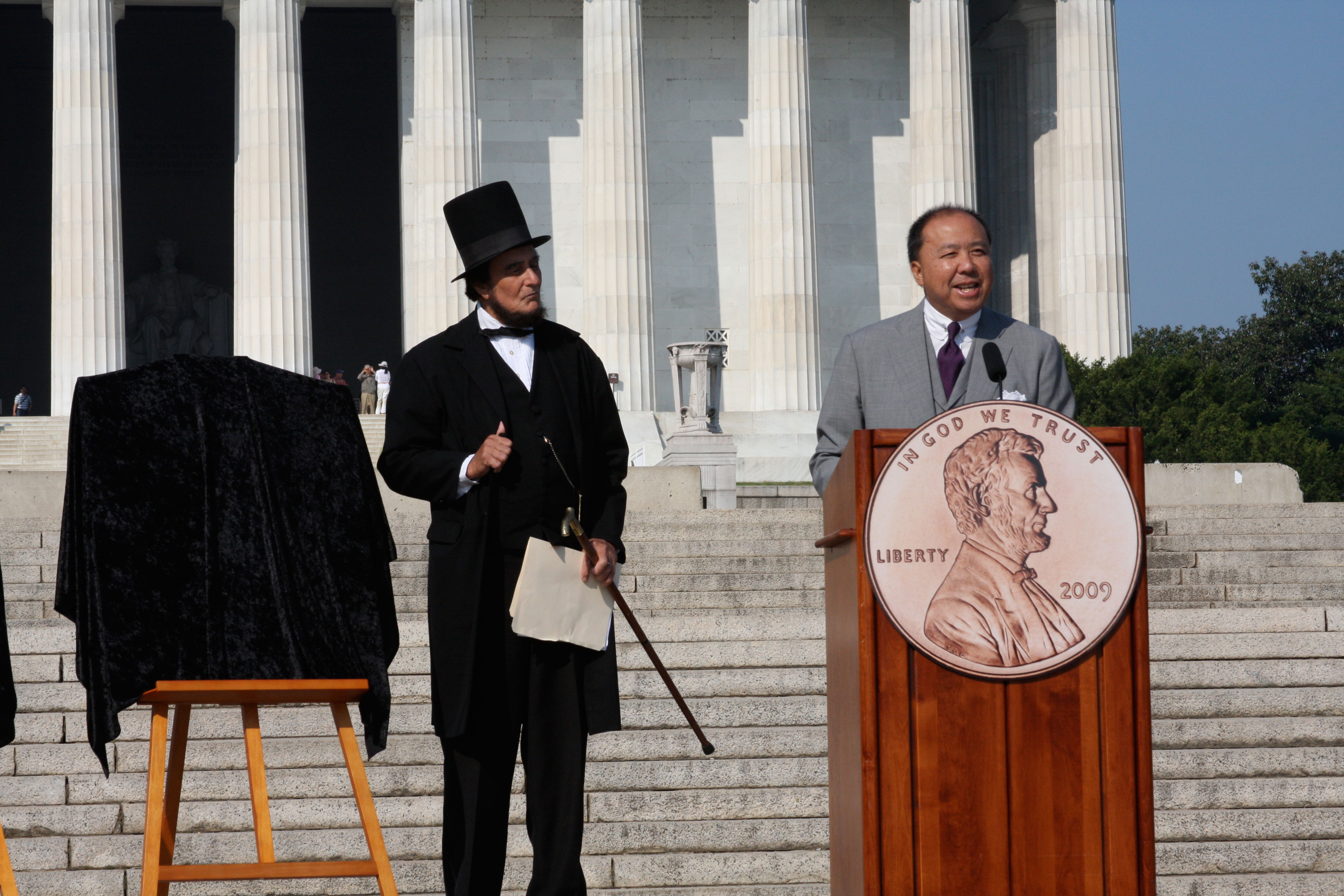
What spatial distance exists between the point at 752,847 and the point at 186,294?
2039 inches

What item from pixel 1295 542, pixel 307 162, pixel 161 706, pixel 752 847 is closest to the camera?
pixel 161 706

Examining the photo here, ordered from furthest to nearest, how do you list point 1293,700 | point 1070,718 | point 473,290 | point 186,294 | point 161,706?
point 186,294, point 1293,700, point 473,290, point 161,706, point 1070,718

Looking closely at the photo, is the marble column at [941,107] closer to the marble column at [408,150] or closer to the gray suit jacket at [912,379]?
the marble column at [408,150]

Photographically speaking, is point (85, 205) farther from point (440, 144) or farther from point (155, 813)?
point (155, 813)

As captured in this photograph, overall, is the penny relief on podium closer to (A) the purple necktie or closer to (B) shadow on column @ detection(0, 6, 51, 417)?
(A) the purple necktie

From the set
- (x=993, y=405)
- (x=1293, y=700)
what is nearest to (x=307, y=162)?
(x=1293, y=700)

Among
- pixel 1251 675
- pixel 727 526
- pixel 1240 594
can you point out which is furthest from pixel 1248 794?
pixel 727 526

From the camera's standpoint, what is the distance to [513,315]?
22.2ft

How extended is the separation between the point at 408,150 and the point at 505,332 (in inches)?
1629

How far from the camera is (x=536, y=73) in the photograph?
4844cm

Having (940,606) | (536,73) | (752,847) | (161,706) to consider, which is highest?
(536,73)

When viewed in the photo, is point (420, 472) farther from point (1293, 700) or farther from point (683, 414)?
point (683, 414)

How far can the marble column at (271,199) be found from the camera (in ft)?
139

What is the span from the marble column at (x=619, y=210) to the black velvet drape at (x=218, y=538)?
36.7 meters
